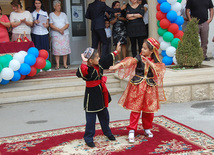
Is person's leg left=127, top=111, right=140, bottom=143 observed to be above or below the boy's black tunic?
below

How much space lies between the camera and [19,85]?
7230 mm

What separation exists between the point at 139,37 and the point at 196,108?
3215 millimetres

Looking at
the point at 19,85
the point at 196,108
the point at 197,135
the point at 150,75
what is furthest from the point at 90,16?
the point at 197,135

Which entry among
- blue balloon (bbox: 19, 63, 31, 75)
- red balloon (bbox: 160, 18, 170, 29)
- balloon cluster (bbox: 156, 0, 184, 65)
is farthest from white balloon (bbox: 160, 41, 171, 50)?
blue balloon (bbox: 19, 63, 31, 75)

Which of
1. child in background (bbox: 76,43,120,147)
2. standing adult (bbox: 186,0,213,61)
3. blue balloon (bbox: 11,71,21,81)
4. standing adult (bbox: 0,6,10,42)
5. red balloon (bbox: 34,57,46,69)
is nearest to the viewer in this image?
child in background (bbox: 76,43,120,147)

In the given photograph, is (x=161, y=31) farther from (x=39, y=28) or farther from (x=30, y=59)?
(x=30, y=59)

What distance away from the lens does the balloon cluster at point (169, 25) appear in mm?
7906

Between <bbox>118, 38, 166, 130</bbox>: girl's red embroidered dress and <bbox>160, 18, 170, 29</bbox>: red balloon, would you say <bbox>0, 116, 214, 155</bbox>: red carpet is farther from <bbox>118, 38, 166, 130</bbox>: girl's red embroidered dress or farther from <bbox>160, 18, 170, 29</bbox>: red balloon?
<bbox>160, 18, 170, 29</bbox>: red balloon

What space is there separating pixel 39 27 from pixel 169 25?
351cm

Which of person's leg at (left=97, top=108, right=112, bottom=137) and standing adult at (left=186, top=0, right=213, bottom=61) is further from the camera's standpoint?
standing adult at (left=186, top=0, right=213, bottom=61)

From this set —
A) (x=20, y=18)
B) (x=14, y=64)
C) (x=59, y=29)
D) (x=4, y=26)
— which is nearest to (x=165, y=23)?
(x=59, y=29)

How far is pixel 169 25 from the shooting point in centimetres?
806

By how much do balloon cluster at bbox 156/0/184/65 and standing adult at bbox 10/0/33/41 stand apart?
3458 millimetres

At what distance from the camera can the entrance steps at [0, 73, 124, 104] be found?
676 cm
